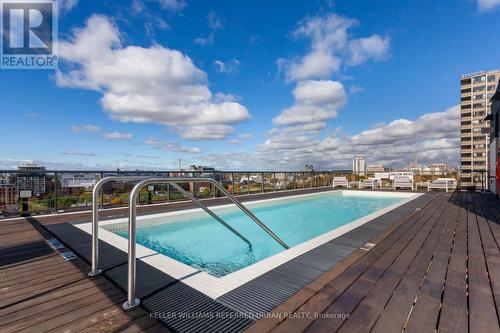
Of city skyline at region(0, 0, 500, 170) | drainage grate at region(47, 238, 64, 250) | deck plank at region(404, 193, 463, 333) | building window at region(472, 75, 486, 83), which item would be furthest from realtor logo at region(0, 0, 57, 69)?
building window at region(472, 75, 486, 83)

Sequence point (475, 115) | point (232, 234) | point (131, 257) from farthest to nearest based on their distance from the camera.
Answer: point (475, 115) → point (232, 234) → point (131, 257)

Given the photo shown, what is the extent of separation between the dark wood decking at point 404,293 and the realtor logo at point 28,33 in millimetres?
8293

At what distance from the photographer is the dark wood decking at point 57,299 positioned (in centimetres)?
142

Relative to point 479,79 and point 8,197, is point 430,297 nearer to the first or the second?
point 8,197

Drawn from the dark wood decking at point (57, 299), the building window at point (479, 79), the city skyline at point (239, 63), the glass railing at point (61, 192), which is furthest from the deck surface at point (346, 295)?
the building window at point (479, 79)

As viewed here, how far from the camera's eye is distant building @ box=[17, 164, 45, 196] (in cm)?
483

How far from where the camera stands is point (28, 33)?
6.35m

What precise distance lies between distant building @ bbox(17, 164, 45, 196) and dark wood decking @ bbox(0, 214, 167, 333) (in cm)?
285

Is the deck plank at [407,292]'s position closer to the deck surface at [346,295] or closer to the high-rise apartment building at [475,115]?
the deck surface at [346,295]

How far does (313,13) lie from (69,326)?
11.9m

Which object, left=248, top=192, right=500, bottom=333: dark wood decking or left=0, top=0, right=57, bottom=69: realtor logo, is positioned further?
left=0, top=0, right=57, bottom=69: realtor logo

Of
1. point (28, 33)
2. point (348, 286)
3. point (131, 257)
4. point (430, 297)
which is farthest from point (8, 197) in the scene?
point (430, 297)

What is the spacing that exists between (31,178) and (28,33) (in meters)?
4.19

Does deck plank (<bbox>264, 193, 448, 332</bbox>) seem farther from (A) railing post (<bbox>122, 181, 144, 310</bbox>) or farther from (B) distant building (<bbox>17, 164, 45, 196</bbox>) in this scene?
(B) distant building (<bbox>17, 164, 45, 196</bbox>)
